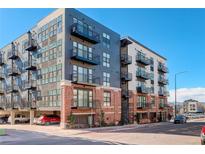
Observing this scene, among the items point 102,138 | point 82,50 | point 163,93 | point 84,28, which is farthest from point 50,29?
point 163,93

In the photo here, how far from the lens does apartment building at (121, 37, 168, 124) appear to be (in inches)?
1371

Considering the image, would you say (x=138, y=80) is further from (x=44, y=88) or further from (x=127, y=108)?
(x=44, y=88)

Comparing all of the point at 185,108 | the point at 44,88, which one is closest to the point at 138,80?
the point at 44,88

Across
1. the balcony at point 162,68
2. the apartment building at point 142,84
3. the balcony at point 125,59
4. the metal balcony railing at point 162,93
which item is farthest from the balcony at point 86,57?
the metal balcony railing at point 162,93

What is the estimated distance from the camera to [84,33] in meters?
27.1

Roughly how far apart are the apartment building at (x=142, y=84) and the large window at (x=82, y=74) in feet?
22.1

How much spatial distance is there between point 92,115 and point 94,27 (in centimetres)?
966

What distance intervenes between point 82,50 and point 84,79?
3.02m

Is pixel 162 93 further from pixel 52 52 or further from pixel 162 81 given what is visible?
pixel 52 52

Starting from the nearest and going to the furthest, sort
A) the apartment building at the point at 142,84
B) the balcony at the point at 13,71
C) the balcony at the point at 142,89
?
the apartment building at the point at 142,84
the balcony at the point at 13,71
the balcony at the point at 142,89

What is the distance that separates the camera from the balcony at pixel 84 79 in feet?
85.0

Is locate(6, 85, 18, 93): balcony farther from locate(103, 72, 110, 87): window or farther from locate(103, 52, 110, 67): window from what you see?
locate(103, 52, 110, 67): window

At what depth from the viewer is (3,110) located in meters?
38.9

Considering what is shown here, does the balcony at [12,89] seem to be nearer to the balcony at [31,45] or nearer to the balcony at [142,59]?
the balcony at [31,45]
